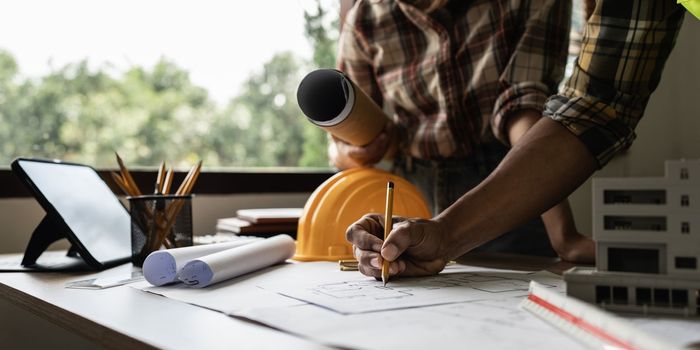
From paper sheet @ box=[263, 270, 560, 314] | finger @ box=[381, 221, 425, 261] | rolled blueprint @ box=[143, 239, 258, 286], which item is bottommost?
paper sheet @ box=[263, 270, 560, 314]

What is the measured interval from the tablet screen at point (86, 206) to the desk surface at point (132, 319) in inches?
4.4

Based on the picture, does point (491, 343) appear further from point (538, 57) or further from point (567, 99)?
point (538, 57)

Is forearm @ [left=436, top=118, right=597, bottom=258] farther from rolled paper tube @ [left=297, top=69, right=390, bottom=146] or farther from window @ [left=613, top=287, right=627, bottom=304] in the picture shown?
window @ [left=613, top=287, right=627, bottom=304]

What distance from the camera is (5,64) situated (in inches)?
58.9

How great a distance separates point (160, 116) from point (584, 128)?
124cm

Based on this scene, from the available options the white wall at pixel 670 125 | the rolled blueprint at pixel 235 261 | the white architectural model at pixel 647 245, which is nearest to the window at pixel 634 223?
the white architectural model at pixel 647 245

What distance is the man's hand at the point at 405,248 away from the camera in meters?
0.83

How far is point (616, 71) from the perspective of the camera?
96 cm

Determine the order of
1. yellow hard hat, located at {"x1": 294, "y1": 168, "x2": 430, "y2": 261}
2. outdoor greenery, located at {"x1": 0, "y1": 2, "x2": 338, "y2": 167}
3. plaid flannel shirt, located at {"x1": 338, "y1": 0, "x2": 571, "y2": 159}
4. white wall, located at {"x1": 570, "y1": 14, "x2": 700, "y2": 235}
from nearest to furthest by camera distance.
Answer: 1. yellow hard hat, located at {"x1": 294, "y1": 168, "x2": 430, "y2": 261}
2. plaid flannel shirt, located at {"x1": 338, "y1": 0, "x2": 571, "y2": 159}
3. outdoor greenery, located at {"x1": 0, "y1": 2, "x2": 338, "y2": 167}
4. white wall, located at {"x1": 570, "y1": 14, "x2": 700, "y2": 235}

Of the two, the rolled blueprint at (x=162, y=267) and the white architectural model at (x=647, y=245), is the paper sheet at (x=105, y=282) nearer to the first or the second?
the rolled blueprint at (x=162, y=267)

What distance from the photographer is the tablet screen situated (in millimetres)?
1027

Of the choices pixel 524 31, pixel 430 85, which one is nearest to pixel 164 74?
pixel 430 85

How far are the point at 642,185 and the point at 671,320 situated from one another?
13 cm

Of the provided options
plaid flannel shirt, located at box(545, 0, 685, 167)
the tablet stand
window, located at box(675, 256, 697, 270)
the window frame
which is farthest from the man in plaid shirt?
the window frame
